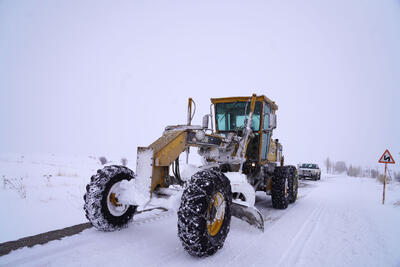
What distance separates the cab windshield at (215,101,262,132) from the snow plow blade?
2.63 metres

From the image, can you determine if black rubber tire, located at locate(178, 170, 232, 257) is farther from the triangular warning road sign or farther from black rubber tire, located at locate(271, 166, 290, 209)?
the triangular warning road sign

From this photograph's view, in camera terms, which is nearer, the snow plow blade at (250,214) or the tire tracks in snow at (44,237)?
the tire tracks in snow at (44,237)

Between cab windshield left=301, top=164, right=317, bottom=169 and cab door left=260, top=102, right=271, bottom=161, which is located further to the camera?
cab windshield left=301, top=164, right=317, bottom=169

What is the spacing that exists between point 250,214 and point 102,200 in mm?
2270

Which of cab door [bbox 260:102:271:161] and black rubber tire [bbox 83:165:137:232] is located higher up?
cab door [bbox 260:102:271:161]

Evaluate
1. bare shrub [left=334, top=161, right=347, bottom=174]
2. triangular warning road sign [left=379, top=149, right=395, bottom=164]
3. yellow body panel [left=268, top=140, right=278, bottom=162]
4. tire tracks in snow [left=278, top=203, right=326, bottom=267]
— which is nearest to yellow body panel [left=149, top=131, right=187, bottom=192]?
tire tracks in snow [left=278, top=203, right=326, bottom=267]

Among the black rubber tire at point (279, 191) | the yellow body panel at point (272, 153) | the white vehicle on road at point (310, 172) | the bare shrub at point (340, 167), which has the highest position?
the yellow body panel at point (272, 153)

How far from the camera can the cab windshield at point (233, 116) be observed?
5934mm

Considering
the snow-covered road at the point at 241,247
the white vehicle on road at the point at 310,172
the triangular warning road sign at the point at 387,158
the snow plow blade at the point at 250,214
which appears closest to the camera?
the snow-covered road at the point at 241,247

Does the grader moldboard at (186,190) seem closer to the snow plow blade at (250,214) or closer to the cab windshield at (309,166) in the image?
the snow plow blade at (250,214)

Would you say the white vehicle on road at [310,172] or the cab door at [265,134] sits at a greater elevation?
the cab door at [265,134]

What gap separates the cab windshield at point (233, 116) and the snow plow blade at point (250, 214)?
8.64 feet

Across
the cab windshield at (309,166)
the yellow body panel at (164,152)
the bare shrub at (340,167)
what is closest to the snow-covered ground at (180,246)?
the yellow body panel at (164,152)

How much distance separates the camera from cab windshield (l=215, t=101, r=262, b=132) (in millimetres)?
5934
